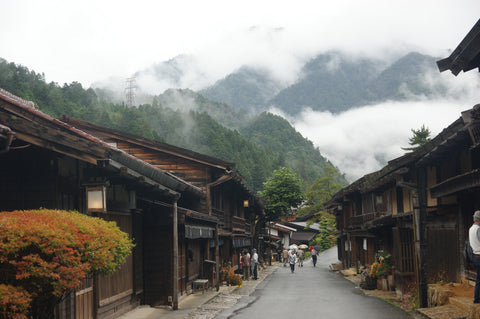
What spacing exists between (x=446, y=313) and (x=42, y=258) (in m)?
9.47

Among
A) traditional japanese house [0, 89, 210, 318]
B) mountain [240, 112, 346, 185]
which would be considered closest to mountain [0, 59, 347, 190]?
mountain [240, 112, 346, 185]

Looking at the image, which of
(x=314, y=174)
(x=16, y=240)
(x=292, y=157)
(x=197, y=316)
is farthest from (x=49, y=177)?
(x=292, y=157)

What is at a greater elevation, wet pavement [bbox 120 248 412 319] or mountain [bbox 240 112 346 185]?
A: mountain [bbox 240 112 346 185]

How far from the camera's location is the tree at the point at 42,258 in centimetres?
668

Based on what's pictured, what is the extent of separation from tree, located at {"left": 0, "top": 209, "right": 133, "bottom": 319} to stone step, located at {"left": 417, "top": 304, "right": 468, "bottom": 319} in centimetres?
812

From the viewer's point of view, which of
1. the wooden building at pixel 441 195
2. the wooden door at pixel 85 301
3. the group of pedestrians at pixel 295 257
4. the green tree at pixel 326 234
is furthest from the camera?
the green tree at pixel 326 234

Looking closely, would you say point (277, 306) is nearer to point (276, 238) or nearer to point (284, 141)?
point (276, 238)

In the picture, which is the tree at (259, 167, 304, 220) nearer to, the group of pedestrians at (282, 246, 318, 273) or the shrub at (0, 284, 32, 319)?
the group of pedestrians at (282, 246, 318, 273)

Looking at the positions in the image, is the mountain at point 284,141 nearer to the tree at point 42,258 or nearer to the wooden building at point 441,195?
the wooden building at point 441,195

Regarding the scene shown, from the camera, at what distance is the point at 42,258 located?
7043 millimetres

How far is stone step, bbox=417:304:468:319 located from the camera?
11.8m

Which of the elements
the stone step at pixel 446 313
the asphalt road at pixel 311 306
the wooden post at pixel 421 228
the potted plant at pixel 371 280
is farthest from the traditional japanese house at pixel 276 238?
the stone step at pixel 446 313

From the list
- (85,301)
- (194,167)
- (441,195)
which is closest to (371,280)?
(194,167)

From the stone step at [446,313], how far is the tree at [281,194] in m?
41.7
